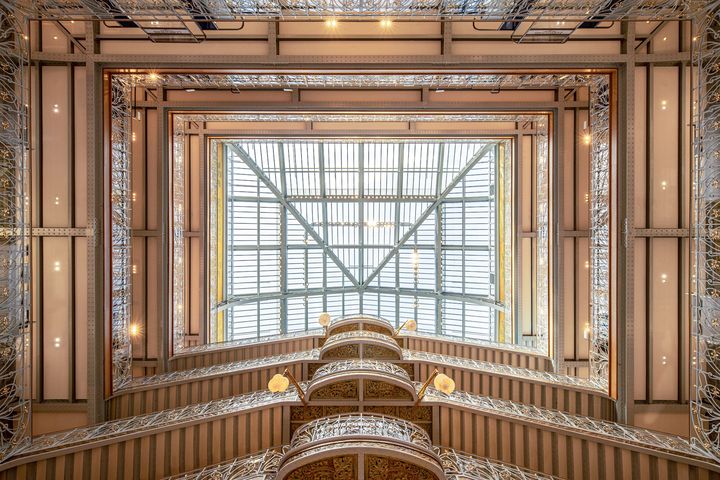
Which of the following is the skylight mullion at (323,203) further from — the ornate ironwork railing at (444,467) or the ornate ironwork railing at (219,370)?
the ornate ironwork railing at (444,467)

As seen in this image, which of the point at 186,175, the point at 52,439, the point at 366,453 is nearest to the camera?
the point at 366,453

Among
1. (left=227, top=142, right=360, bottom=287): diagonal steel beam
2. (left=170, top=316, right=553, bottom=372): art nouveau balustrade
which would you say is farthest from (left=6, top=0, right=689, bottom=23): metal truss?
(left=227, top=142, right=360, bottom=287): diagonal steel beam

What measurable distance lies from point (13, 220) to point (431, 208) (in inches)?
652

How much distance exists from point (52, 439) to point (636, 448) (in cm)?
1279

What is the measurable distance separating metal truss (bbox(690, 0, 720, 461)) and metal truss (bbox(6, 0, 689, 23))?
102 centimetres

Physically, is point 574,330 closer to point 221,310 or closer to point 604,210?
point 604,210

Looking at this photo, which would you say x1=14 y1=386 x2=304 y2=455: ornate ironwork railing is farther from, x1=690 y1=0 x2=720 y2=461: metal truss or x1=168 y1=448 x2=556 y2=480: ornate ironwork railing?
x1=690 y1=0 x2=720 y2=461: metal truss

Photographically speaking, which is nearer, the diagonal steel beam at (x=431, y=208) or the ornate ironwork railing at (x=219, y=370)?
the ornate ironwork railing at (x=219, y=370)

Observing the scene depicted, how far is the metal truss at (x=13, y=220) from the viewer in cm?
728

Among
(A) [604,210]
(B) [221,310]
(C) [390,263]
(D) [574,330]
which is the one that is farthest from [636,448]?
(B) [221,310]

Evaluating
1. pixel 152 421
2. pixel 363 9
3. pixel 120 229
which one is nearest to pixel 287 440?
pixel 152 421

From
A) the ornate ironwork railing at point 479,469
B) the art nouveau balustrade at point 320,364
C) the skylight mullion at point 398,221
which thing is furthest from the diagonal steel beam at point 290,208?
the ornate ironwork railing at point 479,469

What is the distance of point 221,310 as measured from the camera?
54.2ft

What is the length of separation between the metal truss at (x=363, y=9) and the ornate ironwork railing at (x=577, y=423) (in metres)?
8.80
